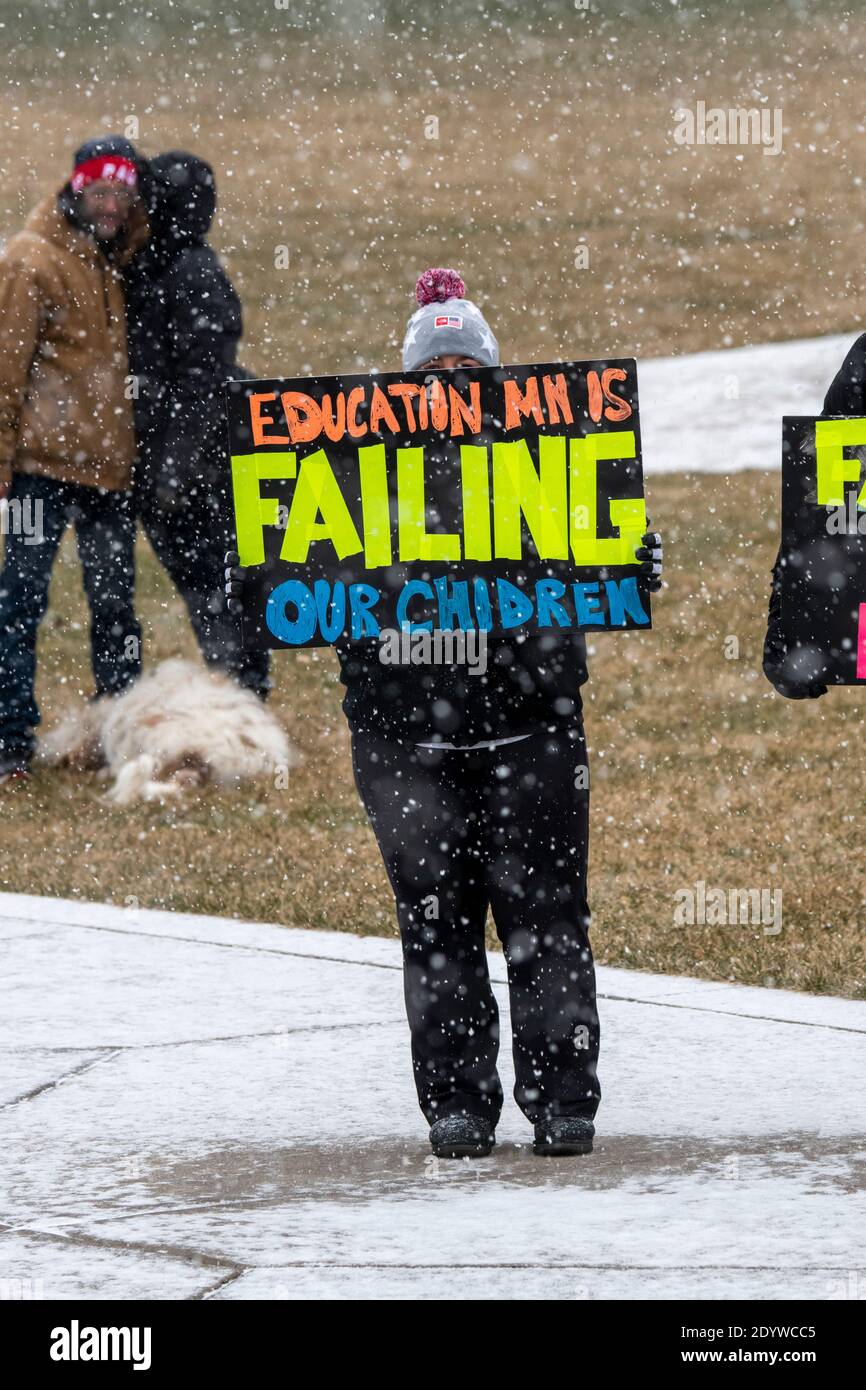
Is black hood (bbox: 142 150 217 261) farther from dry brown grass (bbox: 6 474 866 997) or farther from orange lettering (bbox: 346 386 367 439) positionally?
orange lettering (bbox: 346 386 367 439)

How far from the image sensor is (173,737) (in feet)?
28.8

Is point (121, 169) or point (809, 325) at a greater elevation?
point (809, 325)

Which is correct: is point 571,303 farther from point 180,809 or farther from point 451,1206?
point 451,1206

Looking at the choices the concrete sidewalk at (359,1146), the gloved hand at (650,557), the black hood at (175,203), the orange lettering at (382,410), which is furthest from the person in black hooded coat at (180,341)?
the gloved hand at (650,557)

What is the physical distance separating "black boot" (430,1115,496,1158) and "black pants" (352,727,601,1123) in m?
0.03

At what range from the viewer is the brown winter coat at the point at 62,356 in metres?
8.70

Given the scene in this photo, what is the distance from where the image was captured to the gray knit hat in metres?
4.88

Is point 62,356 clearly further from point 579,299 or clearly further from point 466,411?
point 579,299

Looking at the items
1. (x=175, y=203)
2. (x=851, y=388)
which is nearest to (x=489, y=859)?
A: (x=851, y=388)

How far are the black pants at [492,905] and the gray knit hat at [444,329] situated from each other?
30.6 inches

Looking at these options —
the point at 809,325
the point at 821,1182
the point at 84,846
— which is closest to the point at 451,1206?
the point at 821,1182

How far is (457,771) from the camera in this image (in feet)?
15.7

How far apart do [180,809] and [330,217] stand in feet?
64.4

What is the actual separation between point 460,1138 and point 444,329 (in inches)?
62.8
